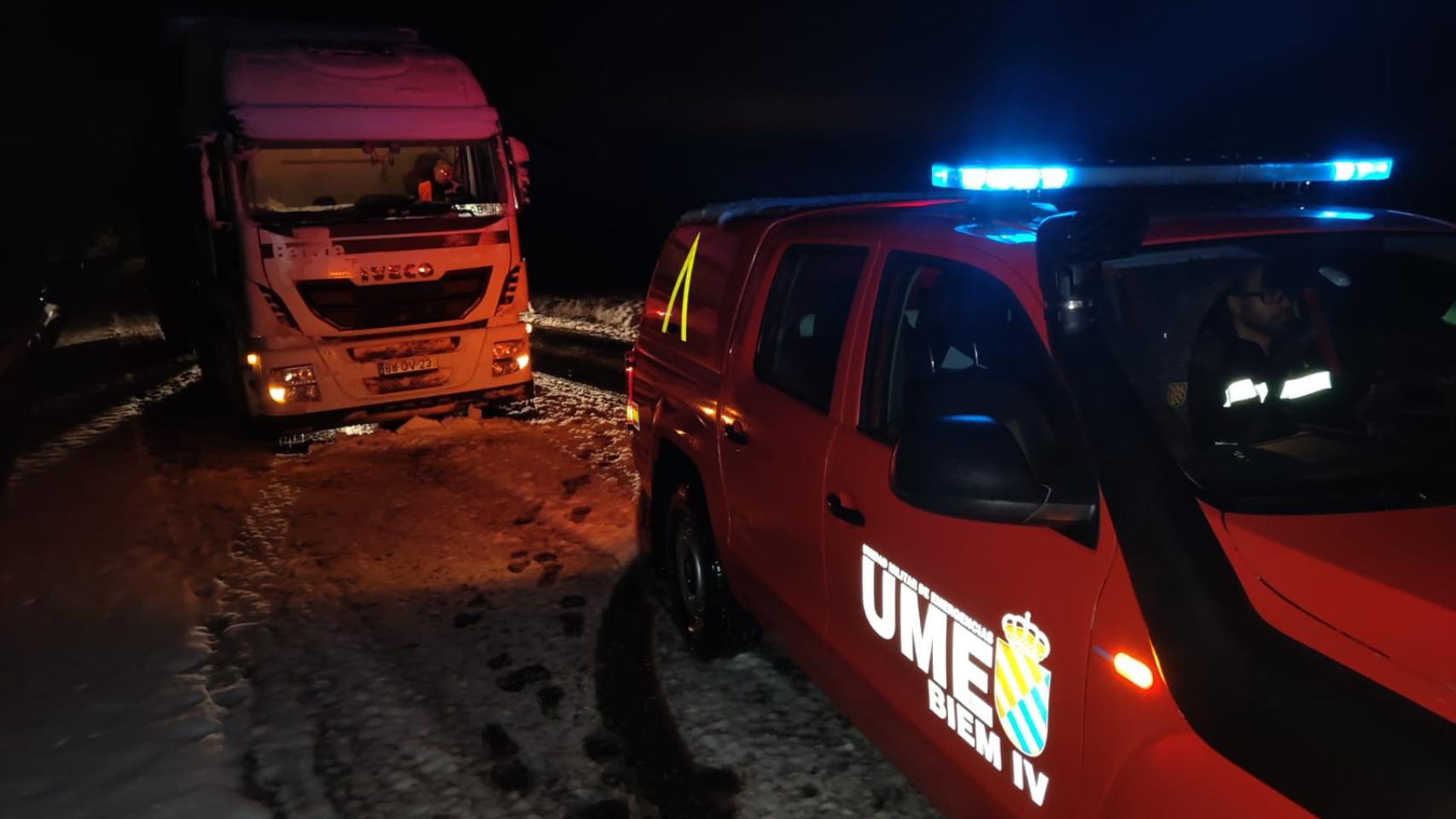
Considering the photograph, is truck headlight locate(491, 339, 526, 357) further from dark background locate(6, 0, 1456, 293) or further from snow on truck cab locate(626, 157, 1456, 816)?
dark background locate(6, 0, 1456, 293)

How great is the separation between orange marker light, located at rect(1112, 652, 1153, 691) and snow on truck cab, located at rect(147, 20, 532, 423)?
746cm

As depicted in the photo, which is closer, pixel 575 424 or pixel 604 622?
pixel 604 622

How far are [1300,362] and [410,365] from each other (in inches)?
292

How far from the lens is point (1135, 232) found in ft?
7.27

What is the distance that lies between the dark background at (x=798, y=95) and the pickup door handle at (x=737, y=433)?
47.4 ft

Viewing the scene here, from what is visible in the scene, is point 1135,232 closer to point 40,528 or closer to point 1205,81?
point 40,528

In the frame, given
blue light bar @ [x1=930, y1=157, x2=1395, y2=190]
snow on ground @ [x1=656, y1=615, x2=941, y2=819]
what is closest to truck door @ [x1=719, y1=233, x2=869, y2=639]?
snow on ground @ [x1=656, y1=615, x2=941, y2=819]

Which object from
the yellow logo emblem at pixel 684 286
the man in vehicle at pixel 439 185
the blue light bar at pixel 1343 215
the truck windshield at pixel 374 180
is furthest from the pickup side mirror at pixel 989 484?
the man in vehicle at pixel 439 185

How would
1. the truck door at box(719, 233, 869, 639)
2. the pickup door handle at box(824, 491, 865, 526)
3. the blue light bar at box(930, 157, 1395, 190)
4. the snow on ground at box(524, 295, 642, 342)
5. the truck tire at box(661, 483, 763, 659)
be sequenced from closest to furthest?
the pickup door handle at box(824, 491, 865, 526), the truck door at box(719, 233, 869, 639), the blue light bar at box(930, 157, 1395, 190), the truck tire at box(661, 483, 763, 659), the snow on ground at box(524, 295, 642, 342)

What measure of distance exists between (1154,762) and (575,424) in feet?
25.0

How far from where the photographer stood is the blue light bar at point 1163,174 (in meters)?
3.47

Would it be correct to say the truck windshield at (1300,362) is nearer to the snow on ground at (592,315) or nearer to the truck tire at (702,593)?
the truck tire at (702,593)

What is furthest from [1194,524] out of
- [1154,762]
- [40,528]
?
[40,528]

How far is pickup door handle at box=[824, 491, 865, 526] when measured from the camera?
2.99 meters
